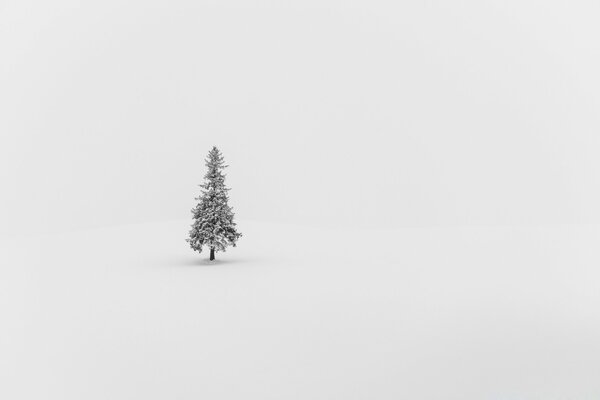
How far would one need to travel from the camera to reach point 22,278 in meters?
37.0

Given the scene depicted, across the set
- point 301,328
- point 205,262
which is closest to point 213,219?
point 205,262

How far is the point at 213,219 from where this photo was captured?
141 feet

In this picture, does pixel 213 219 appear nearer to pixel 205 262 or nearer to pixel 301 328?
pixel 205 262

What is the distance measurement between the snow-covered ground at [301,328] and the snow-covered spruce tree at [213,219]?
221 cm

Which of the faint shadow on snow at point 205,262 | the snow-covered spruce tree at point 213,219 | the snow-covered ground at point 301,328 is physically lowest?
the snow-covered ground at point 301,328

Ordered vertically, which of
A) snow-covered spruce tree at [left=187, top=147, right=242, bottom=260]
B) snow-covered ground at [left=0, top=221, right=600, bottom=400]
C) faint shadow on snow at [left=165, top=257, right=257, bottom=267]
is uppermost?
snow-covered spruce tree at [left=187, top=147, right=242, bottom=260]

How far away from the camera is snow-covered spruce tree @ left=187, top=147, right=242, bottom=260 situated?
42.8 m

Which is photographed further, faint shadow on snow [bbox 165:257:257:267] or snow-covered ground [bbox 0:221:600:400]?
faint shadow on snow [bbox 165:257:257:267]

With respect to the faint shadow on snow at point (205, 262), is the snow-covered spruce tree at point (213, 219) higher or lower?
higher

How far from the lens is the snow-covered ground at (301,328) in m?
15.9

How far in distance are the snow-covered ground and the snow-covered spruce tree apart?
7.25 feet

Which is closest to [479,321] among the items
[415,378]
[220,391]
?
[415,378]

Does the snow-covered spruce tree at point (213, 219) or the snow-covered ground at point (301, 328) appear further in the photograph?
the snow-covered spruce tree at point (213, 219)

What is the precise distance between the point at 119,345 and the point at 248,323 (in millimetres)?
5934
